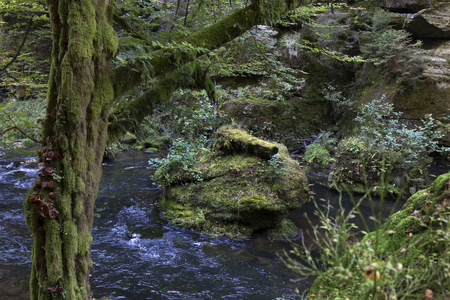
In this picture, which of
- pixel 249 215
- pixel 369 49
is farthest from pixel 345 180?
pixel 369 49

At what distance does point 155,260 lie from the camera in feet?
17.9

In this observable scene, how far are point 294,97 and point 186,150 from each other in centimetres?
948

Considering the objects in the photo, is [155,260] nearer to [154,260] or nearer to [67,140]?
[154,260]

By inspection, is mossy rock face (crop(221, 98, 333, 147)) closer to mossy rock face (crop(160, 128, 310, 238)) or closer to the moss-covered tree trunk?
mossy rock face (crop(160, 128, 310, 238))

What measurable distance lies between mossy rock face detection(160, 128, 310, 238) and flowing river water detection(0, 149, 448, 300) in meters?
0.36

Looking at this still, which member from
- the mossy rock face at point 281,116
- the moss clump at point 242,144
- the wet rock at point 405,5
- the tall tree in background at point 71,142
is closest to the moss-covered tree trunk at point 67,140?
the tall tree in background at point 71,142

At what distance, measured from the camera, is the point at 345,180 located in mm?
9656

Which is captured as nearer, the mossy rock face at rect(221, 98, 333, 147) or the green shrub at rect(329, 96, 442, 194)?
the green shrub at rect(329, 96, 442, 194)

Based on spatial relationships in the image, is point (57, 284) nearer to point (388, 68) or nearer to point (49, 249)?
point (49, 249)

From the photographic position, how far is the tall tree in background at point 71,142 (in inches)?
98.7

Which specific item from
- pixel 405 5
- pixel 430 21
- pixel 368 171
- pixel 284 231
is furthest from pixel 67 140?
pixel 405 5

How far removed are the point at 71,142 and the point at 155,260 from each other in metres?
3.65

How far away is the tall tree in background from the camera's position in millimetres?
2506

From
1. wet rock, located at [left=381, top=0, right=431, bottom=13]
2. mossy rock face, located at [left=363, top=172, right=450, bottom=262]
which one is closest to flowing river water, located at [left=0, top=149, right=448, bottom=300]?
mossy rock face, located at [left=363, top=172, right=450, bottom=262]
